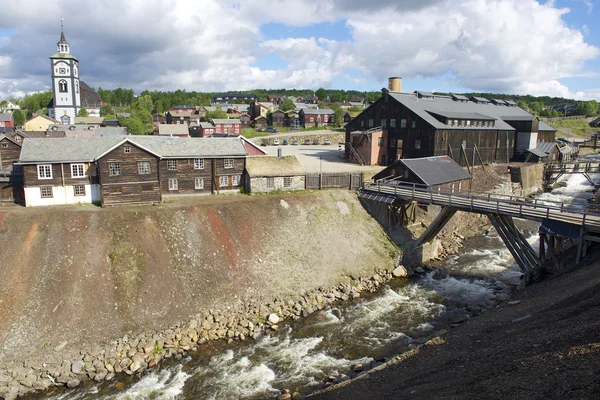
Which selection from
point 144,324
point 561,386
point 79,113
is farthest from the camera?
point 79,113

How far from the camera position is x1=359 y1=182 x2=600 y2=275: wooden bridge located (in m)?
25.8

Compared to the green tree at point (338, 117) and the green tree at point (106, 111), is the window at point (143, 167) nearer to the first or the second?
the green tree at point (338, 117)

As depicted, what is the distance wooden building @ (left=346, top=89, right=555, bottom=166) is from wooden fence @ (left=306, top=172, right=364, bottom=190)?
52.8 ft

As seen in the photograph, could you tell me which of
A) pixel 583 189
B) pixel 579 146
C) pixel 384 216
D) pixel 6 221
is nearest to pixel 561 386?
pixel 384 216

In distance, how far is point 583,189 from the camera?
205 feet

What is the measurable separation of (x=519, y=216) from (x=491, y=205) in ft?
7.78

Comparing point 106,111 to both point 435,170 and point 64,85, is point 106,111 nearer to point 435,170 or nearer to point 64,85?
point 64,85

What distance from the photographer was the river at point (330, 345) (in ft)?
67.4

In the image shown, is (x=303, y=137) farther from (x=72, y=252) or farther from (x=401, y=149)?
(x=72, y=252)

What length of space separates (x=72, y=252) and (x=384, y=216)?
24055mm

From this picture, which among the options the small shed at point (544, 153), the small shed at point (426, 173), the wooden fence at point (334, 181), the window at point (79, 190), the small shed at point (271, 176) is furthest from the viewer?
the small shed at point (544, 153)

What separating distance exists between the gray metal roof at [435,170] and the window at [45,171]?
94.6 ft

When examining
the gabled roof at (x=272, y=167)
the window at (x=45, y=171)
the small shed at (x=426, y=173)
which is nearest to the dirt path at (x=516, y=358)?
the small shed at (x=426, y=173)

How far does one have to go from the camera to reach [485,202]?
31.8m
